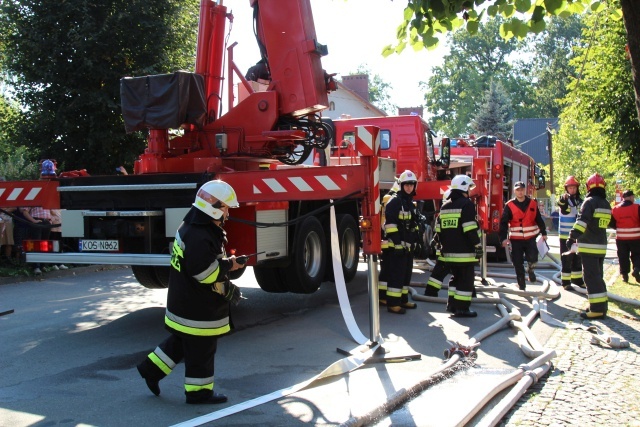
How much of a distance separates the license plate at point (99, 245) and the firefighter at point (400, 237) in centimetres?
341

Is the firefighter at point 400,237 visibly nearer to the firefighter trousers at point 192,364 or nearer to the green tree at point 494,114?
the firefighter trousers at point 192,364

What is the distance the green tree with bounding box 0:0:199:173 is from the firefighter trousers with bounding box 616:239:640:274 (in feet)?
34.3

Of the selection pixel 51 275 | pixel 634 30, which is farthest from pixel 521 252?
pixel 51 275

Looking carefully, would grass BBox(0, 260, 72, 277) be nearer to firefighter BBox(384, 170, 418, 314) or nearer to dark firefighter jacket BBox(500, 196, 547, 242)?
firefighter BBox(384, 170, 418, 314)

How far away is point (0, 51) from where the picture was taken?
16984mm

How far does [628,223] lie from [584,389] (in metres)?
7.70

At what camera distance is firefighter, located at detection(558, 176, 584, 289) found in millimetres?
11258

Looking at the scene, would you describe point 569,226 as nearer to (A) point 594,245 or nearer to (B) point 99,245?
(A) point 594,245

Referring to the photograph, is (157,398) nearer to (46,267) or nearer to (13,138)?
(46,267)

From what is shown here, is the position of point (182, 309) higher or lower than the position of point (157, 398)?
higher

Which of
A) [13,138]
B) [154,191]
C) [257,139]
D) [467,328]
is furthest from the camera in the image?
[13,138]

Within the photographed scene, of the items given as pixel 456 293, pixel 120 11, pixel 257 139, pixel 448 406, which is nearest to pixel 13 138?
pixel 120 11

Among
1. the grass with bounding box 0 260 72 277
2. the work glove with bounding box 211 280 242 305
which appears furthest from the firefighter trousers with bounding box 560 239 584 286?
the grass with bounding box 0 260 72 277

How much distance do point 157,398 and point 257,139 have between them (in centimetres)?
414
